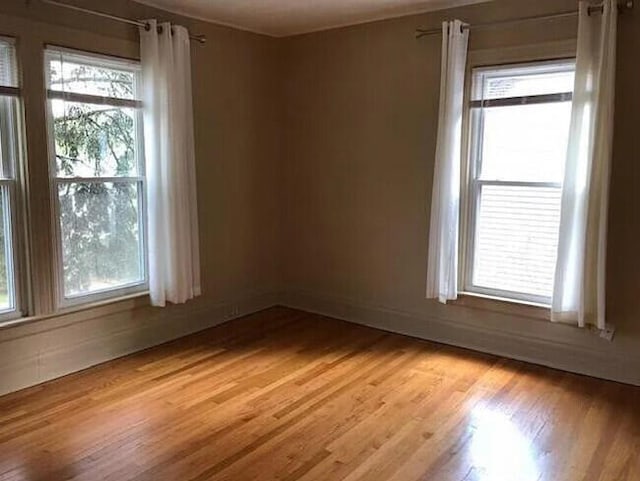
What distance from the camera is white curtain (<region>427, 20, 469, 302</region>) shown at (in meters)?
3.90

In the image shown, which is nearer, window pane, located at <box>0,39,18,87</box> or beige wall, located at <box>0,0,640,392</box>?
window pane, located at <box>0,39,18,87</box>

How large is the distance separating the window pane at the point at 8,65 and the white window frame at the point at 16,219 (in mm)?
11

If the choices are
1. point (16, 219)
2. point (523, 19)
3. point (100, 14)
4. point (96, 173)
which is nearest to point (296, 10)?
point (100, 14)

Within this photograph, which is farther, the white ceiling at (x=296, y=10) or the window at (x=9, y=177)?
the white ceiling at (x=296, y=10)

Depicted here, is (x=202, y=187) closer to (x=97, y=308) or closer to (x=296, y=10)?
(x=97, y=308)

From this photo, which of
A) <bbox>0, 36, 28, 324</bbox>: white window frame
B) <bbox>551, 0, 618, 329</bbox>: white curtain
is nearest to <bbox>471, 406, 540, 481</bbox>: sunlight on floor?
<bbox>551, 0, 618, 329</bbox>: white curtain

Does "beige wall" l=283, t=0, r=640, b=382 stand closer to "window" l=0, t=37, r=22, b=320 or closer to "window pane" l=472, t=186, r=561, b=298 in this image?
"window pane" l=472, t=186, r=561, b=298

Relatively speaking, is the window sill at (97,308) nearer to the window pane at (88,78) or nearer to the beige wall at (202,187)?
the beige wall at (202,187)

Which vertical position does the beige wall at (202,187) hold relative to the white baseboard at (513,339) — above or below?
above

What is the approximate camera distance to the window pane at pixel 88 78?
11.5ft

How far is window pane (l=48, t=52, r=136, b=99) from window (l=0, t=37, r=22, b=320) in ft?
0.82

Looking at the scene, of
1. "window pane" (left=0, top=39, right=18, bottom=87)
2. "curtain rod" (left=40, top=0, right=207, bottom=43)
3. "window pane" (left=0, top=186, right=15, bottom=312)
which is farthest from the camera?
"curtain rod" (left=40, top=0, right=207, bottom=43)

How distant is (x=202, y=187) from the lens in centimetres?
450

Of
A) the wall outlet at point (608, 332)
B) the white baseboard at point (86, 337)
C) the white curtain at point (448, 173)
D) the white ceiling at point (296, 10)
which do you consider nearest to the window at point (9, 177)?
the white baseboard at point (86, 337)
